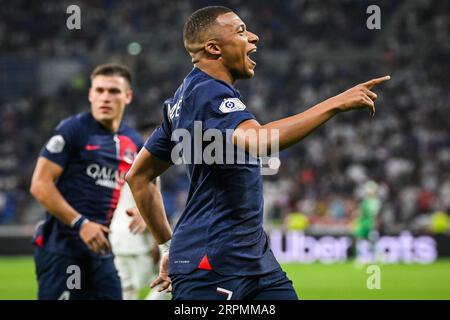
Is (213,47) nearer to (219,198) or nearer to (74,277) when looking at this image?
(219,198)

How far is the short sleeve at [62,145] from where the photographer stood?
20.9ft

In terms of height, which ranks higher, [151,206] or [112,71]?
[112,71]

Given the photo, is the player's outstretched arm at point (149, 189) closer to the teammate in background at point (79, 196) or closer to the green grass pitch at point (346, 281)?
the teammate in background at point (79, 196)

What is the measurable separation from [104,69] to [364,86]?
3.84 meters

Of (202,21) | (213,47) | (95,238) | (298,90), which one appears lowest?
(95,238)

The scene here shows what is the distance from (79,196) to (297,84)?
22.0 meters

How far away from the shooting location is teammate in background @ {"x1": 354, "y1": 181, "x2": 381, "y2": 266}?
1909cm

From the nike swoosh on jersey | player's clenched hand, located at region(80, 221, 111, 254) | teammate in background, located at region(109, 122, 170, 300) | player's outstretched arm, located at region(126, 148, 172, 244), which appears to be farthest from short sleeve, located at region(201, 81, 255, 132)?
teammate in background, located at region(109, 122, 170, 300)

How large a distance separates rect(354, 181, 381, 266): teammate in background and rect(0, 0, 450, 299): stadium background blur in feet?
2.15

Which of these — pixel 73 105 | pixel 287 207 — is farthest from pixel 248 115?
pixel 73 105

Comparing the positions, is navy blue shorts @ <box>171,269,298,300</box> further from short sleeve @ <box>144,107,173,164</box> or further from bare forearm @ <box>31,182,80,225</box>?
bare forearm @ <box>31,182,80,225</box>

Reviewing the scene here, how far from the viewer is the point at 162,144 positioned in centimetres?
434

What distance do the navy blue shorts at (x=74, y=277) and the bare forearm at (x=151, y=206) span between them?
79.9 inches

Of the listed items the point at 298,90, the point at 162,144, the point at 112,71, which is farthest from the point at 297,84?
the point at 162,144
